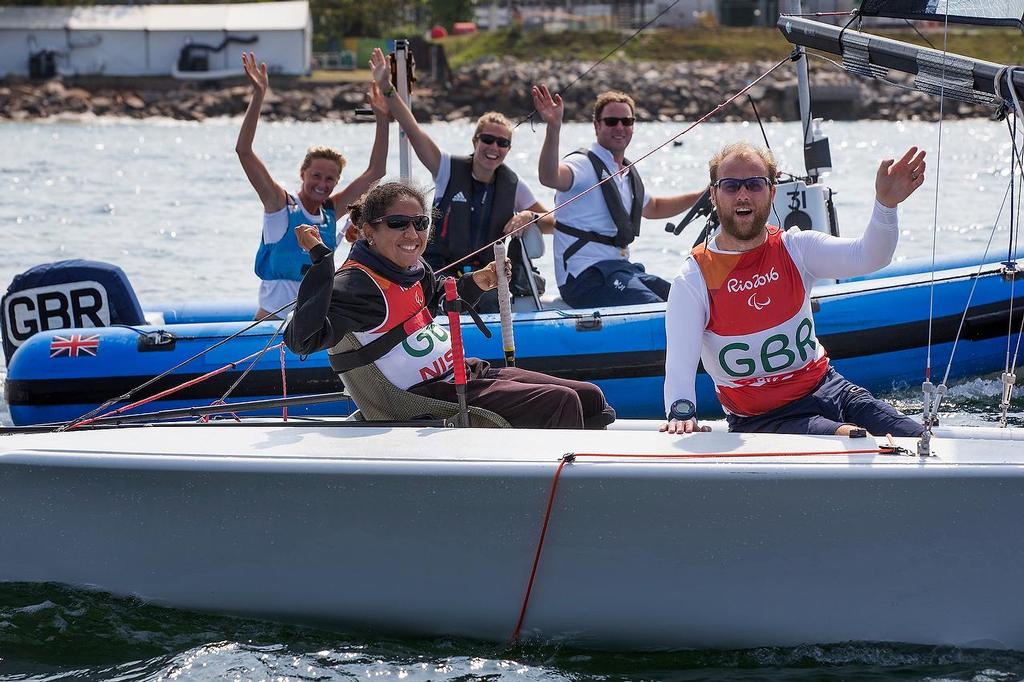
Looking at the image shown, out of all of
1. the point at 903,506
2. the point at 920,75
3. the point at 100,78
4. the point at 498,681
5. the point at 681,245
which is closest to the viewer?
the point at 903,506

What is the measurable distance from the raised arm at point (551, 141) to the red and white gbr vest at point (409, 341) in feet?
7.17

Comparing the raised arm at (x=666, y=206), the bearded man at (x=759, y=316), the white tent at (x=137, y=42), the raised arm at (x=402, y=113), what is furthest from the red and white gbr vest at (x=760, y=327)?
the white tent at (x=137, y=42)

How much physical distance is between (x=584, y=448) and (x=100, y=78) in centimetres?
5174

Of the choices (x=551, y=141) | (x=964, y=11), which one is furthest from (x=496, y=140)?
(x=964, y=11)

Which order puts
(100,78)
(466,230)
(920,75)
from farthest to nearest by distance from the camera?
(100,78), (466,230), (920,75)

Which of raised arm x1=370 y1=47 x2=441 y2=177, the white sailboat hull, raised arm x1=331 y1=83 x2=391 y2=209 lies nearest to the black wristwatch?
the white sailboat hull

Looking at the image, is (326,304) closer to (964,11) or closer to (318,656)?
(318,656)

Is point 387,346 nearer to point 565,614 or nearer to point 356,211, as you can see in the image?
point 356,211

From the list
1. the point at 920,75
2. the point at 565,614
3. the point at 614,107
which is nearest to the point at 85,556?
the point at 565,614

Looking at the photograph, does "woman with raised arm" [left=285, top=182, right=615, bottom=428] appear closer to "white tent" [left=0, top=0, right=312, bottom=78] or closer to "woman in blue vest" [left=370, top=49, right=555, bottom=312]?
"woman in blue vest" [left=370, top=49, right=555, bottom=312]

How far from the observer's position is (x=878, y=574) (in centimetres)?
341

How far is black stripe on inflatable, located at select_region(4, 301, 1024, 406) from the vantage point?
6.21m

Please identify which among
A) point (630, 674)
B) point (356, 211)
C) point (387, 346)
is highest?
point (356, 211)

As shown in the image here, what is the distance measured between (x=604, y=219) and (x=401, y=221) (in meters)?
3.07
